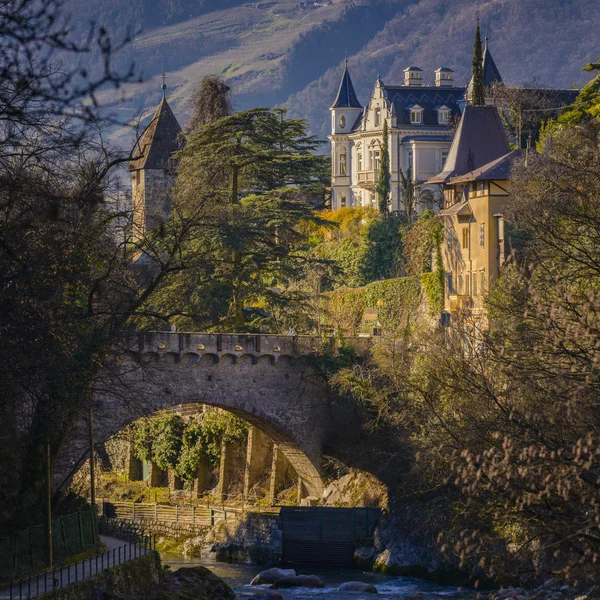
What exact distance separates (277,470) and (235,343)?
6.69 metres

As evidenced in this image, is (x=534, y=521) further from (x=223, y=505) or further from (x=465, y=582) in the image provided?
(x=223, y=505)

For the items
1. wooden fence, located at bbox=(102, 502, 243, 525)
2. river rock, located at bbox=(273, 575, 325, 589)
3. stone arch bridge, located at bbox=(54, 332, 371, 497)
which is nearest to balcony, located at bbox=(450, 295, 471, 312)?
stone arch bridge, located at bbox=(54, 332, 371, 497)

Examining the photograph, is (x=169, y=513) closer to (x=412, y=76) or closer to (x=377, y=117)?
(x=377, y=117)

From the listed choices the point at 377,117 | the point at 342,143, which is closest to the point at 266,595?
the point at 377,117

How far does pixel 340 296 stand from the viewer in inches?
2405

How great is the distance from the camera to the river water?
37.1 m

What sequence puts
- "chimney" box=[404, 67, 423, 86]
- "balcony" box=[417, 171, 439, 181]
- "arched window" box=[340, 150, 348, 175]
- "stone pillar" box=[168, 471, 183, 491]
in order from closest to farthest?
"stone pillar" box=[168, 471, 183, 491]
"balcony" box=[417, 171, 439, 181]
"arched window" box=[340, 150, 348, 175]
"chimney" box=[404, 67, 423, 86]

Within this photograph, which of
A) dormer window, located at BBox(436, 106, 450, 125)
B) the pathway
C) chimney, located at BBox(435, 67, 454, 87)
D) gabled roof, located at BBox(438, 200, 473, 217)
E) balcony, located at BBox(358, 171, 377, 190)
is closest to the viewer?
the pathway

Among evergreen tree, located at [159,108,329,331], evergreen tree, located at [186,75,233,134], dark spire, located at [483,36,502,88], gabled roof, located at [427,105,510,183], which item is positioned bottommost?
evergreen tree, located at [159,108,329,331]

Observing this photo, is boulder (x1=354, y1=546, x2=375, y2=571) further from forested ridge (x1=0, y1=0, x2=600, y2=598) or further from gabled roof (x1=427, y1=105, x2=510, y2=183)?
gabled roof (x1=427, y1=105, x2=510, y2=183)

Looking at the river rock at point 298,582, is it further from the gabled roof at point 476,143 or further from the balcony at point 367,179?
the balcony at point 367,179

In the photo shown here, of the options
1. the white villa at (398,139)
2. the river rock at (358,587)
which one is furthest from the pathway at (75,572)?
the white villa at (398,139)

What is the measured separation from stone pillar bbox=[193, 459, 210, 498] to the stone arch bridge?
4439mm

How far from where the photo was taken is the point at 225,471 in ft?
168
